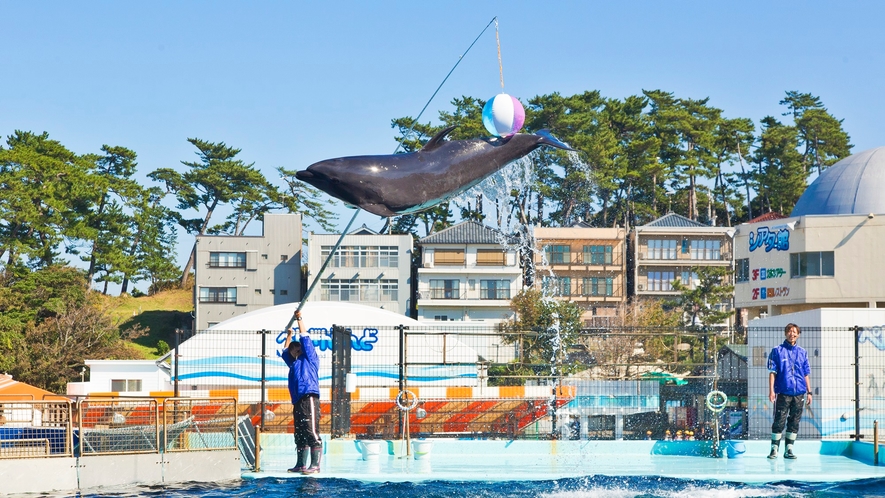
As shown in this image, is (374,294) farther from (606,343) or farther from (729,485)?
(729,485)

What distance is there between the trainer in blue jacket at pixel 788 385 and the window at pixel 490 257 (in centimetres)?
5066

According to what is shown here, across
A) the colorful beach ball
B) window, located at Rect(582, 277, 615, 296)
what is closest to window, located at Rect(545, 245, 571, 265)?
window, located at Rect(582, 277, 615, 296)

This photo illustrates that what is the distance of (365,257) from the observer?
6550cm

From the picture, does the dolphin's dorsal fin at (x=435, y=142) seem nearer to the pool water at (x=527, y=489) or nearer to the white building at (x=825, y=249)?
the pool water at (x=527, y=489)

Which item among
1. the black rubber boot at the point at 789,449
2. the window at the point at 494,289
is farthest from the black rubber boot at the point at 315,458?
the window at the point at 494,289

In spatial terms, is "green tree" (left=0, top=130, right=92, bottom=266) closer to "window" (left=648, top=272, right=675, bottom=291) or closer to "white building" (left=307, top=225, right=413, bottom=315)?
"white building" (left=307, top=225, right=413, bottom=315)

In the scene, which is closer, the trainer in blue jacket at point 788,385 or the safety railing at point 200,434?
the safety railing at point 200,434

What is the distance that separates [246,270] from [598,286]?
2479 centimetres

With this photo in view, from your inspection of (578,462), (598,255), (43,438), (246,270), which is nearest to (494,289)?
(598,255)

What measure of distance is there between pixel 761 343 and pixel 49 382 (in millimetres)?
35020

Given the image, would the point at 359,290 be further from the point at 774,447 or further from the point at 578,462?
the point at 774,447

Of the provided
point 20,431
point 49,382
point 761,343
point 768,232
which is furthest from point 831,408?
point 49,382

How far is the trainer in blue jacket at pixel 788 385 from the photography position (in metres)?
14.6

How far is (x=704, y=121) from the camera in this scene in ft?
247
